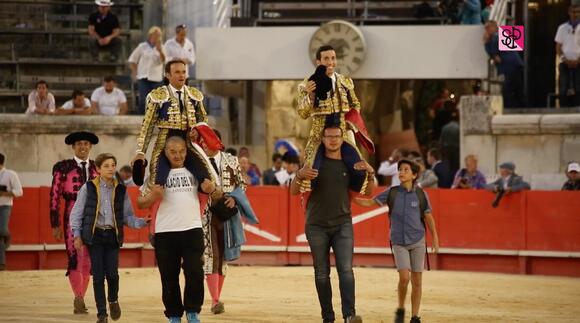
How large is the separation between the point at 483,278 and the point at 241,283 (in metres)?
3.21

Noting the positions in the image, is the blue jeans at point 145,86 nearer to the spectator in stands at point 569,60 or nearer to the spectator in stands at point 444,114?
the spectator in stands at point 444,114

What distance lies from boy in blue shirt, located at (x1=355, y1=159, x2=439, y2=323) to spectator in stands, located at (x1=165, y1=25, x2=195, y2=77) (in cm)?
1029

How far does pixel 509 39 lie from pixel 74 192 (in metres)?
9.23

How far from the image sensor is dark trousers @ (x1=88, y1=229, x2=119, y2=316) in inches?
539

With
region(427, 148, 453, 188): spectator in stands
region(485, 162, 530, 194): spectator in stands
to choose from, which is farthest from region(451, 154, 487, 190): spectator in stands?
region(485, 162, 530, 194): spectator in stands

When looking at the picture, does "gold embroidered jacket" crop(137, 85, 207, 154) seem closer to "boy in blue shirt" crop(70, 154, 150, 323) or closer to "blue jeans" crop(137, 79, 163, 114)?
"boy in blue shirt" crop(70, 154, 150, 323)

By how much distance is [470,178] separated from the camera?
21562mm

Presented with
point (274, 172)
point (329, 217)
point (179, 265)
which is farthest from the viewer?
point (274, 172)

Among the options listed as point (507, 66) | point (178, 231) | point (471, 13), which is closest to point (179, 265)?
point (178, 231)

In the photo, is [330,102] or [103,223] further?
[103,223]

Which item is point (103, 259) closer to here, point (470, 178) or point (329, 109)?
point (329, 109)

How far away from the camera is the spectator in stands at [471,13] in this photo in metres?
24.1

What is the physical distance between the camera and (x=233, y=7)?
85.5ft

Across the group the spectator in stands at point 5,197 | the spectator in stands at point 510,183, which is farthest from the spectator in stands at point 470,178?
the spectator in stands at point 5,197
